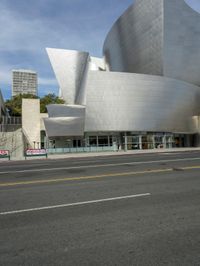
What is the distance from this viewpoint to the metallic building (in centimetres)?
4184

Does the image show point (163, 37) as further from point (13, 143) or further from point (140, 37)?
point (13, 143)

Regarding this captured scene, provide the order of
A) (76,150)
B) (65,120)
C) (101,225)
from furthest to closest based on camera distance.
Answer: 1. (65,120)
2. (76,150)
3. (101,225)

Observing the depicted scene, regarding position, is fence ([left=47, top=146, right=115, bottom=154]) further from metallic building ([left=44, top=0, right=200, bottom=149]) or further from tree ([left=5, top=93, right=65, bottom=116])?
tree ([left=5, top=93, right=65, bottom=116])

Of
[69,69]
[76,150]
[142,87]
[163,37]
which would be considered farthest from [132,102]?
[69,69]

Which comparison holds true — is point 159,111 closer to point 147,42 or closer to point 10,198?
point 147,42

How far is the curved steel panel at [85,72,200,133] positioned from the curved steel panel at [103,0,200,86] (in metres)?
6.85

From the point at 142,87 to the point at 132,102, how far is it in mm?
3093

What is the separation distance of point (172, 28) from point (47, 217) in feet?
163

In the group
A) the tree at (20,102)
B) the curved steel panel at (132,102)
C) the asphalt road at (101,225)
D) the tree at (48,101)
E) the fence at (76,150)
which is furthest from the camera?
the tree at (20,102)

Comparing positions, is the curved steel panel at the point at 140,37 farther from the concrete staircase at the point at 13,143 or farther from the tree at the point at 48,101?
the concrete staircase at the point at 13,143

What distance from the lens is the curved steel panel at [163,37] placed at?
46.9m

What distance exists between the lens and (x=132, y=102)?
42.8m

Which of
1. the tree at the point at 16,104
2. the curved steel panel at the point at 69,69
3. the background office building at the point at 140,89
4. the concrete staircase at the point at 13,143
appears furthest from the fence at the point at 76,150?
the tree at the point at 16,104

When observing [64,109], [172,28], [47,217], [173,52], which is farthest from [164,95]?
[47,217]
